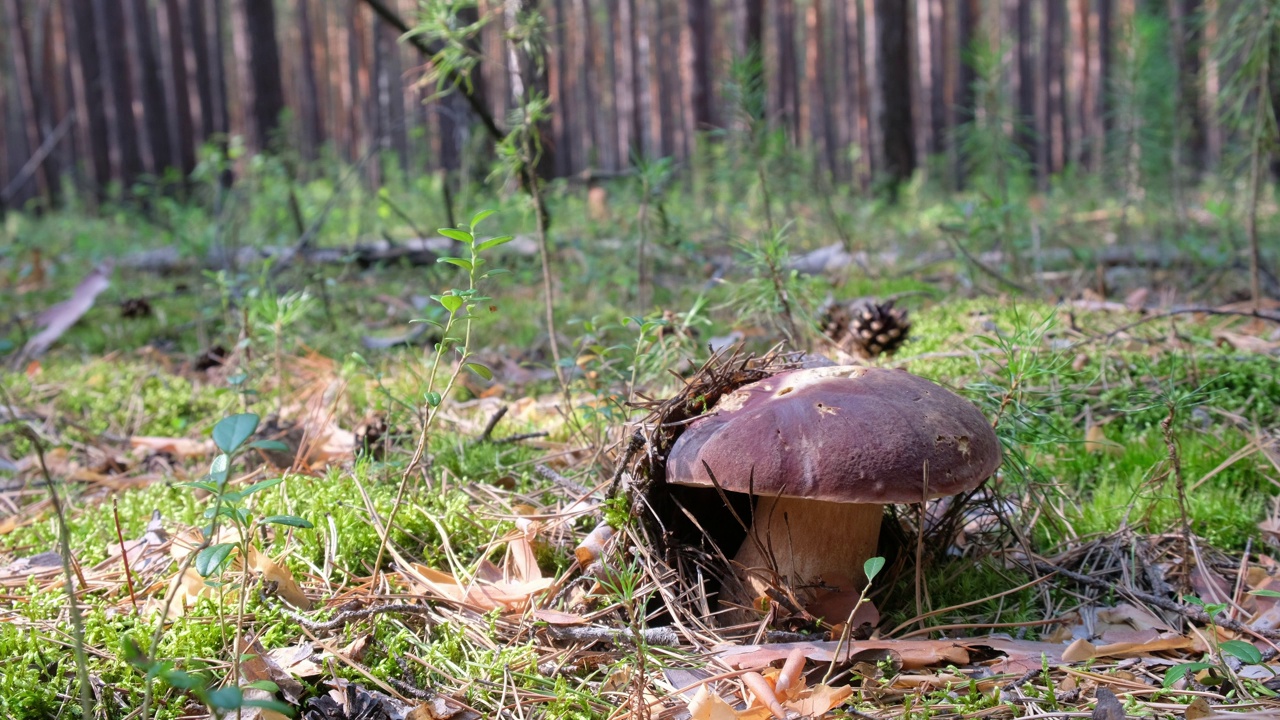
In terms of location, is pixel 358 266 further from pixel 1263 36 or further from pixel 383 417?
pixel 1263 36

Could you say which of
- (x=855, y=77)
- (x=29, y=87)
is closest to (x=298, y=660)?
(x=29, y=87)

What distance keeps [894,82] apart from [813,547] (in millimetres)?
10461

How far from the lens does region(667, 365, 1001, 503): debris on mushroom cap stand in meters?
1.64

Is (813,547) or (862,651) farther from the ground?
(813,547)

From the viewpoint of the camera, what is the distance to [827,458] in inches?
65.0

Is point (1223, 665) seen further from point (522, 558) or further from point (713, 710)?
point (522, 558)

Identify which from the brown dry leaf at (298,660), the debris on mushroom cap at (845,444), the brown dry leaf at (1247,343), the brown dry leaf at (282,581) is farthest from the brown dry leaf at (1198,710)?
the brown dry leaf at (1247,343)

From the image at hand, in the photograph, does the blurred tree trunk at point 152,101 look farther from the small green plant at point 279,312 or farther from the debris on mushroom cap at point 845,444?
the debris on mushroom cap at point 845,444

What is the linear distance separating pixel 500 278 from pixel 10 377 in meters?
2.67

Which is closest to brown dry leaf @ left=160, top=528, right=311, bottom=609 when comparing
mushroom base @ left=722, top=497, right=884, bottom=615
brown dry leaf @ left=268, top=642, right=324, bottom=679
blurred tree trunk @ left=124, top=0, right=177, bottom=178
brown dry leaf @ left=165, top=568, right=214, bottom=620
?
brown dry leaf @ left=165, top=568, right=214, bottom=620

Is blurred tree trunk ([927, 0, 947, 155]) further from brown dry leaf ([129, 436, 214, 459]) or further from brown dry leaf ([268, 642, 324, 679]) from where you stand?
brown dry leaf ([268, 642, 324, 679])

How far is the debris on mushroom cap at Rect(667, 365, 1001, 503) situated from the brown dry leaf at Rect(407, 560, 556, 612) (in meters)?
0.45

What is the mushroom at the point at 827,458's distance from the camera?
1.64 metres

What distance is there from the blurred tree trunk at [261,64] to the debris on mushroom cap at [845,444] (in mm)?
10219
